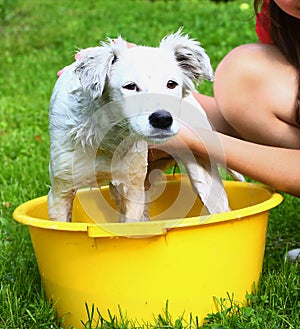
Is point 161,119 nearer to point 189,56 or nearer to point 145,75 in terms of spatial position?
point 145,75

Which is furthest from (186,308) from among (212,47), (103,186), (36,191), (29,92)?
(212,47)

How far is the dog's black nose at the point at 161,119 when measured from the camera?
1.52m

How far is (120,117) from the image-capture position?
1675 mm

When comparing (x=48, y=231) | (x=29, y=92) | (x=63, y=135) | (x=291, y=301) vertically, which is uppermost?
(x=63, y=135)

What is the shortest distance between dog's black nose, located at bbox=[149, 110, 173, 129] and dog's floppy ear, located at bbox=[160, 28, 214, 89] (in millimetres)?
260

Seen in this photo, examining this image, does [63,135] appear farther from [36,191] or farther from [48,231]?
[36,191]

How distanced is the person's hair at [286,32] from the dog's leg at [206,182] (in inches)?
16.8

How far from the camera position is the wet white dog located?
1581 mm

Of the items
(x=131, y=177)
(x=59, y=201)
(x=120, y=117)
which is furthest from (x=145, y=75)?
(x=59, y=201)

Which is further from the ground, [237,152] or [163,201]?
[237,152]

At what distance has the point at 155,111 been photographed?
5.00 feet

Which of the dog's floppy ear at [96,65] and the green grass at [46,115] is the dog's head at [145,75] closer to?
the dog's floppy ear at [96,65]

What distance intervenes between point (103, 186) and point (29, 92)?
228 centimetres

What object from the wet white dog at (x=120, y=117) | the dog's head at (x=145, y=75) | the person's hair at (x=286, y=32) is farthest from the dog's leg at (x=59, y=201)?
the person's hair at (x=286, y=32)
